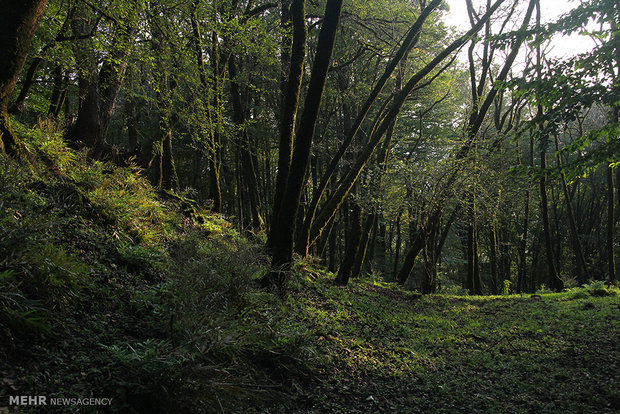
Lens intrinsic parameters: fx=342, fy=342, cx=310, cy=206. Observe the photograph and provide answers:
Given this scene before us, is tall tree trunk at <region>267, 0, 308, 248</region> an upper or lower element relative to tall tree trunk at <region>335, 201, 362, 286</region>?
upper

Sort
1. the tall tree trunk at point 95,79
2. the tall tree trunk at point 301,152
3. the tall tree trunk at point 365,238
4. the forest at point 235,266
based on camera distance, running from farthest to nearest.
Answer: the tall tree trunk at point 365,238 → the tall tree trunk at point 95,79 → the tall tree trunk at point 301,152 → the forest at point 235,266

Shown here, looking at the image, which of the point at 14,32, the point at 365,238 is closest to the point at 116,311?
the point at 14,32

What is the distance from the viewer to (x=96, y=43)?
5727 millimetres

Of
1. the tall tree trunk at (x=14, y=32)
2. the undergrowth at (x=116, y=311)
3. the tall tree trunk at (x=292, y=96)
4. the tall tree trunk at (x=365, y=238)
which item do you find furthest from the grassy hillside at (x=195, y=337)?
the tall tree trunk at (x=365, y=238)

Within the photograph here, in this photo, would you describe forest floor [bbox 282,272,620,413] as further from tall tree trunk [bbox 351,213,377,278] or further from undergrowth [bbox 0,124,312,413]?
tall tree trunk [bbox 351,213,377,278]

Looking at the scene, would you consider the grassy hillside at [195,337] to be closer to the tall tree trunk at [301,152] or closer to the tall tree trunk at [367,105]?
the tall tree trunk at [301,152]

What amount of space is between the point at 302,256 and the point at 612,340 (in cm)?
599

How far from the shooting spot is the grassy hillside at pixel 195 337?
2.36m

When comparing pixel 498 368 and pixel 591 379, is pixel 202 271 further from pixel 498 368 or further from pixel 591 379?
pixel 591 379

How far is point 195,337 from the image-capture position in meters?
2.59

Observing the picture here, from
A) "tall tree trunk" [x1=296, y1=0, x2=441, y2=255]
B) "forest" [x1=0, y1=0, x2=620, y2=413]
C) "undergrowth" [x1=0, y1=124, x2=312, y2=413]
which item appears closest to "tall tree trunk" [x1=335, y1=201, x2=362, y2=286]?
"forest" [x1=0, y1=0, x2=620, y2=413]

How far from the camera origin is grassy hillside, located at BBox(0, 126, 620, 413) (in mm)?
2359

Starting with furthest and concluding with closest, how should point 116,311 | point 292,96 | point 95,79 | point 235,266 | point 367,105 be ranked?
1. point 367,105
2. point 95,79
3. point 292,96
4. point 235,266
5. point 116,311

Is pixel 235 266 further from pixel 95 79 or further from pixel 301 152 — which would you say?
pixel 95 79
